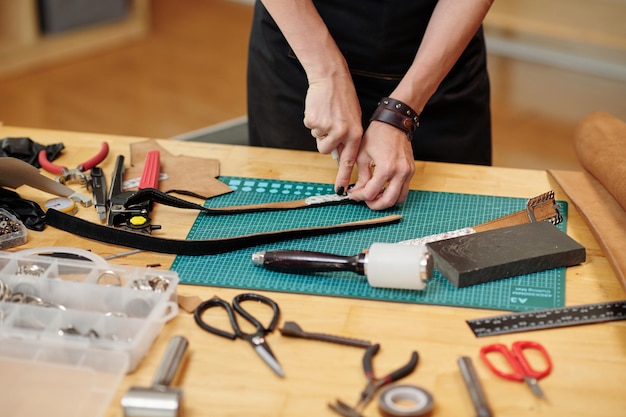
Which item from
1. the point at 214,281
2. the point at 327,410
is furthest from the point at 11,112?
the point at 327,410

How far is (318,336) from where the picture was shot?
1.16 metres

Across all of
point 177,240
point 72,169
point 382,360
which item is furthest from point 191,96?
point 382,360

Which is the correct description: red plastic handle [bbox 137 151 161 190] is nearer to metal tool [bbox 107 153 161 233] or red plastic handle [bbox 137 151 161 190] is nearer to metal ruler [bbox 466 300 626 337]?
metal tool [bbox 107 153 161 233]

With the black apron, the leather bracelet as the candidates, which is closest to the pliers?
the black apron

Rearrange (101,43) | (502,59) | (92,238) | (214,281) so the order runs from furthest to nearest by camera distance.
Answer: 1. (101,43)
2. (502,59)
3. (92,238)
4. (214,281)

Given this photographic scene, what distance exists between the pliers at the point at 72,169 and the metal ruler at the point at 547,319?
786 mm

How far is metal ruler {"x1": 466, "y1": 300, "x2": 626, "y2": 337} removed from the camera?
1.18 meters

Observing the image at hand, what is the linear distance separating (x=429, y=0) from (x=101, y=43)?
3156mm

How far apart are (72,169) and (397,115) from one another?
61 centimetres

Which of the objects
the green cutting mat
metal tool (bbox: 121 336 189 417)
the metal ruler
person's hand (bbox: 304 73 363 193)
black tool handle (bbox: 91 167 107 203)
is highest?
person's hand (bbox: 304 73 363 193)

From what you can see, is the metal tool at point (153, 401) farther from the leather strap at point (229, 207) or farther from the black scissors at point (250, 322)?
the leather strap at point (229, 207)

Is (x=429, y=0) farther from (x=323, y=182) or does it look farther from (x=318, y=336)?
(x=318, y=336)

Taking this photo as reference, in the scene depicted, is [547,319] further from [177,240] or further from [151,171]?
[151,171]

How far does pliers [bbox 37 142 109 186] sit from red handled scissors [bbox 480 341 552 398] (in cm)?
82
